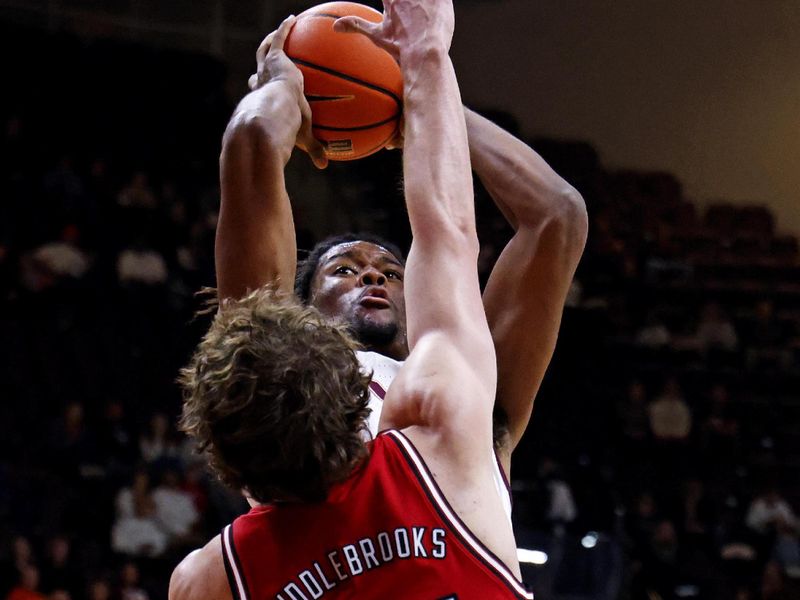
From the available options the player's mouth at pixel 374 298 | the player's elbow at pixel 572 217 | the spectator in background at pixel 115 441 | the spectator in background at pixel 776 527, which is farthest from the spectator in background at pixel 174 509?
the player's elbow at pixel 572 217

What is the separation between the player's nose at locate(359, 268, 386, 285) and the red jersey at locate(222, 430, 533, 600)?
1233mm

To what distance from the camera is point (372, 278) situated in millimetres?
3113

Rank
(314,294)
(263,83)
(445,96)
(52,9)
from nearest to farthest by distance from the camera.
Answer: (445,96) → (263,83) → (314,294) → (52,9)

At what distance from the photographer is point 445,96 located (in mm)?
2123

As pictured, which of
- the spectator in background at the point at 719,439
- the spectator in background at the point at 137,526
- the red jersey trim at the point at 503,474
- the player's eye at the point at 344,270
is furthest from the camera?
the spectator in background at the point at 719,439

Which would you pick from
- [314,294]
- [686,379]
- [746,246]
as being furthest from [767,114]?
[314,294]

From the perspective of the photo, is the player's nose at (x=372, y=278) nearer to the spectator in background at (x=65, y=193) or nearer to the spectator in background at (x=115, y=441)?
the spectator in background at (x=115, y=441)

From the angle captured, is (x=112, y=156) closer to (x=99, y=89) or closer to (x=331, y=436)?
(x=99, y=89)

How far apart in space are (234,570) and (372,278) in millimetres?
1334

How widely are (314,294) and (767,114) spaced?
12.1 m

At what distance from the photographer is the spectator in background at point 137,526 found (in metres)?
8.30

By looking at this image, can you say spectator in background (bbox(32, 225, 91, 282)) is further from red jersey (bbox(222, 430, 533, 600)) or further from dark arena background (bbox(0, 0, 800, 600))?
red jersey (bbox(222, 430, 533, 600))

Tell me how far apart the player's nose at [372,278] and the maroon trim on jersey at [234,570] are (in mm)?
1276

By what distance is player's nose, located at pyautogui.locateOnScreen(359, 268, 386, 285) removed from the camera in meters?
3.11
